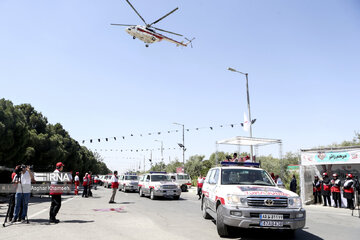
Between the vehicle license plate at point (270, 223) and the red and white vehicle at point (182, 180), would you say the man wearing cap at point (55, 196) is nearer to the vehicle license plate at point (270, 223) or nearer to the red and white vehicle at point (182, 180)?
the vehicle license plate at point (270, 223)

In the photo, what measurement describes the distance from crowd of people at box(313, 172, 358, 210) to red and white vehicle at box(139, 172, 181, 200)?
8.44 metres

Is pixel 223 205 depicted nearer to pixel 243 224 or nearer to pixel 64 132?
pixel 243 224

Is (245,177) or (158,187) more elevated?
(245,177)

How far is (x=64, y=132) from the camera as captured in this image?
44.2 meters

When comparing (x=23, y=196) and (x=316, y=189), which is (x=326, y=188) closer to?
(x=316, y=189)

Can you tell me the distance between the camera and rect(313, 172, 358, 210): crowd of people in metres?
14.5

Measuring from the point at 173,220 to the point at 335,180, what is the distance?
10.2 m

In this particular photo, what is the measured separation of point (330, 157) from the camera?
1694 cm

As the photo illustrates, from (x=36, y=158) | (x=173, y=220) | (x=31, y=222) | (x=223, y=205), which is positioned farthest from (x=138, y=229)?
(x=36, y=158)

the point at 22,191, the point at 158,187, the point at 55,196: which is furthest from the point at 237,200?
the point at 158,187

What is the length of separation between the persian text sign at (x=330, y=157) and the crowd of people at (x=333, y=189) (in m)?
0.88

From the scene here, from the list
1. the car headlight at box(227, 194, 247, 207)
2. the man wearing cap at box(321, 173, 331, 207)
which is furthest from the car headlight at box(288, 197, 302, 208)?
the man wearing cap at box(321, 173, 331, 207)

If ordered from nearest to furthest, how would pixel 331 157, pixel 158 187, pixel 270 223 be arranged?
pixel 270 223 < pixel 331 157 < pixel 158 187

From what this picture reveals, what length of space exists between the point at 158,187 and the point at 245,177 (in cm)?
1106
